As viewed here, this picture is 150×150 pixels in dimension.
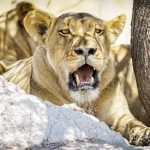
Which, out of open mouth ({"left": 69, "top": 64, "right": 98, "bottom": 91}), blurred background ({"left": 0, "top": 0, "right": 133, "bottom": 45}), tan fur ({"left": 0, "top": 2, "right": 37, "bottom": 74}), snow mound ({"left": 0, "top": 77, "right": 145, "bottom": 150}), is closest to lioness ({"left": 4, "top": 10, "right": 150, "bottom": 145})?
open mouth ({"left": 69, "top": 64, "right": 98, "bottom": 91})

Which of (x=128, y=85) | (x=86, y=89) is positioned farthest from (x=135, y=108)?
(x=86, y=89)

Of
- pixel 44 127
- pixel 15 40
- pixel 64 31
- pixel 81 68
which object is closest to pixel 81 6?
pixel 15 40

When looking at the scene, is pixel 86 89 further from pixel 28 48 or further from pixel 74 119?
pixel 28 48

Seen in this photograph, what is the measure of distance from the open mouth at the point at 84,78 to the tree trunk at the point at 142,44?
35cm

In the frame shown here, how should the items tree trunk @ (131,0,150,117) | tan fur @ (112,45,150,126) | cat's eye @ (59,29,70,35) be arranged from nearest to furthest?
1. tree trunk @ (131,0,150,117)
2. cat's eye @ (59,29,70,35)
3. tan fur @ (112,45,150,126)

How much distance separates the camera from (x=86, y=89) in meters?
4.67

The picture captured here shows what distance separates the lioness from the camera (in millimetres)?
4602

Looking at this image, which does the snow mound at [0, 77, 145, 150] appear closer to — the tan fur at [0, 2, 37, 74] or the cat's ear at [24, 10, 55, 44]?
the cat's ear at [24, 10, 55, 44]

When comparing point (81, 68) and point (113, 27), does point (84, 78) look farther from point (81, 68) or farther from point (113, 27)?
point (113, 27)

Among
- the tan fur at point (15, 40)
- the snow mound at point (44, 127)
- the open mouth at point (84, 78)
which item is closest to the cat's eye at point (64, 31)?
the open mouth at point (84, 78)

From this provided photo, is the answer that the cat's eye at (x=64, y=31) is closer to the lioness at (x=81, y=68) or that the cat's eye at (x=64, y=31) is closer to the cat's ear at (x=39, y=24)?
the lioness at (x=81, y=68)

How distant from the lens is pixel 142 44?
4.25 metres

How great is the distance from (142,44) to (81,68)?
507 millimetres

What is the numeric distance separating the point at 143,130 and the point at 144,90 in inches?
12.7
